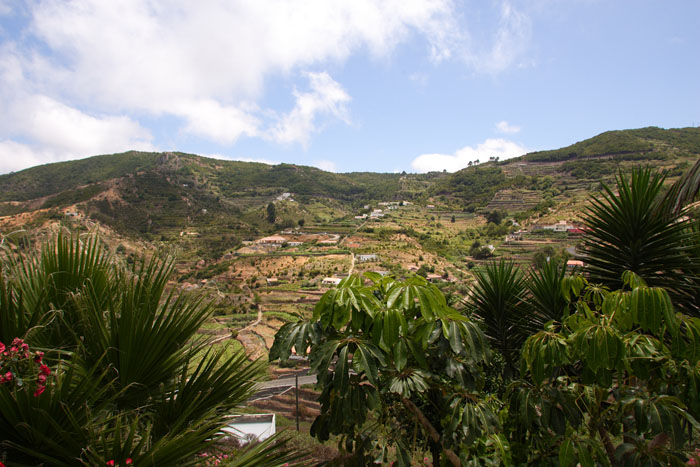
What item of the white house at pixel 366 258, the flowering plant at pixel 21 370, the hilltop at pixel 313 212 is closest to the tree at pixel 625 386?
the flowering plant at pixel 21 370

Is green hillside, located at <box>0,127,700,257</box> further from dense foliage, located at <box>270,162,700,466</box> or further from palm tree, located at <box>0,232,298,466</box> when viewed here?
dense foliage, located at <box>270,162,700,466</box>

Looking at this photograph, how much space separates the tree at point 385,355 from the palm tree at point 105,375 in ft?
1.12

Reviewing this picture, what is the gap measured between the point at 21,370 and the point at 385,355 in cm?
146

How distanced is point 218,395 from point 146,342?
413 mm

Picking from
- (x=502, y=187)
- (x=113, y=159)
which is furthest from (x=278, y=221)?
(x=113, y=159)

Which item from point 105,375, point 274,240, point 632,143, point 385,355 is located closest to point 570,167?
point 632,143

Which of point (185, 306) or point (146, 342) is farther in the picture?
point (185, 306)

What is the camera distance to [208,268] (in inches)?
1607

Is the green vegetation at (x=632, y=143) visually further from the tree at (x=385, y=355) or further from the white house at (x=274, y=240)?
the tree at (x=385, y=355)

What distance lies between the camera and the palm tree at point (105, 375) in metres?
1.06

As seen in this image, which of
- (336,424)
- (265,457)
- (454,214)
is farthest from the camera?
(454,214)

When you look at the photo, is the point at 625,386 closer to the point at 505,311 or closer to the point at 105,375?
the point at 505,311

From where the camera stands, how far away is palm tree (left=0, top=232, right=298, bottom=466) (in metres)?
1.06

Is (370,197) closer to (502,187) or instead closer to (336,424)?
(502,187)
